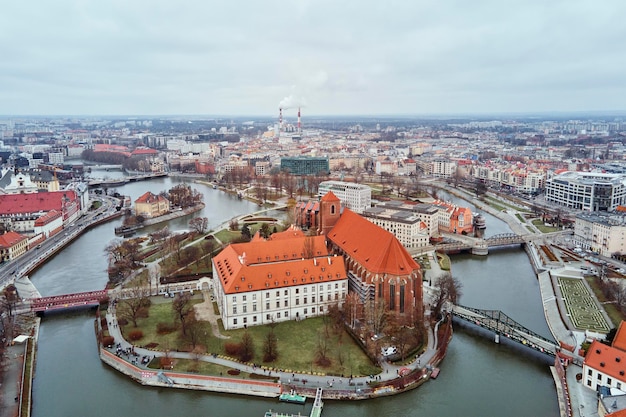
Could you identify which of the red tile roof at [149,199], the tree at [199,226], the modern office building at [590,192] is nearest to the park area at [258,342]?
the tree at [199,226]

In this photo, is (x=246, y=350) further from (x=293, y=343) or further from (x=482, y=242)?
(x=482, y=242)

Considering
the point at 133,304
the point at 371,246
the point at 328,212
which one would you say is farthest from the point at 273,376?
the point at 328,212

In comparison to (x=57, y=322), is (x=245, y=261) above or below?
above

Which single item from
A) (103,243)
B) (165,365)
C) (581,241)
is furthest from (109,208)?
(581,241)

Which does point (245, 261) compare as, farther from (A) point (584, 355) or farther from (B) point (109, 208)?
(B) point (109, 208)

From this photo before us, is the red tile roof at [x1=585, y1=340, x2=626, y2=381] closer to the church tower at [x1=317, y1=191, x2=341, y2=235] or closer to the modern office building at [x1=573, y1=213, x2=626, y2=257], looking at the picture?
the church tower at [x1=317, y1=191, x2=341, y2=235]

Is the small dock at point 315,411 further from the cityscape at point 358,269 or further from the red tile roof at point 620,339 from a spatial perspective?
the red tile roof at point 620,339

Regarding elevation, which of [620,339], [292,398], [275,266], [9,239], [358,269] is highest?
[275,266]

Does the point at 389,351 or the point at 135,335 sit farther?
the point at 135,335
